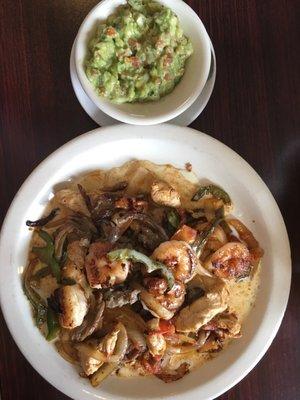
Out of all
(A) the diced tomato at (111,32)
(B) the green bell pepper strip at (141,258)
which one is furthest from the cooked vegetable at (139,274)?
(A) the diced tomato at (111,32)

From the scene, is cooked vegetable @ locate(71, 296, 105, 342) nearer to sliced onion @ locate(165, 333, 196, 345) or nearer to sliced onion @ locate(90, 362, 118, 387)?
sliced onion @ locate(90, 362, 118, 387)

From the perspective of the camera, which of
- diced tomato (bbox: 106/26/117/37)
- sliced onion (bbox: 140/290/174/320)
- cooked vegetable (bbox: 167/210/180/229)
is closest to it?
diced tomato (bbox: 106/26/117/37)

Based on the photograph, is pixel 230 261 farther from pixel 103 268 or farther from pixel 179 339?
pixel 103 268

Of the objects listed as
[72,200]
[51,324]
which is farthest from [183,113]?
[51,324]

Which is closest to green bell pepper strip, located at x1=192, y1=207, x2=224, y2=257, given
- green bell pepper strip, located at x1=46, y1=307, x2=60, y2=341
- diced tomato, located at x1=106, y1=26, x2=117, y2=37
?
green bell pepper strip, located at x1=46, y1=307, x2=60, y2=341

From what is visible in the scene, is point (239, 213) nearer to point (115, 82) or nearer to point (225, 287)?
point (225, 287)
